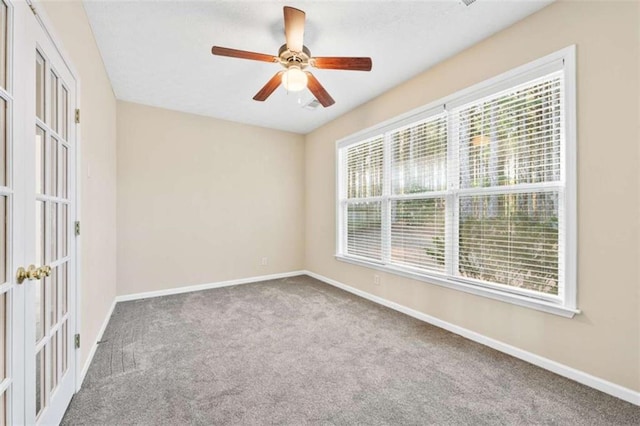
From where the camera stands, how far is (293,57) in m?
2.24

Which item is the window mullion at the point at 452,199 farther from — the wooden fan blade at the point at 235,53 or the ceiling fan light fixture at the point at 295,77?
the wooden fan blade at the point at 235,53

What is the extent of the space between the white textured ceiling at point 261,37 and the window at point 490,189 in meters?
0.49

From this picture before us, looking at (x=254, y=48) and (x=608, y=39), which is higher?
(x=254, y=48)

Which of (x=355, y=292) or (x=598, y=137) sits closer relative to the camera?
(x=598, y=137)

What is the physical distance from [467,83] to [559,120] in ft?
2.87

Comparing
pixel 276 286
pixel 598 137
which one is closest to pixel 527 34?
pixel 598 137

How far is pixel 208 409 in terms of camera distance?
5.67 ft

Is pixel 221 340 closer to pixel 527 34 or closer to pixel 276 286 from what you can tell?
pixel 276 286

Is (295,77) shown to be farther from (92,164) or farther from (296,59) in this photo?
(92,164)

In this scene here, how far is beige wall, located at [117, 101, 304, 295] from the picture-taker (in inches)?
152

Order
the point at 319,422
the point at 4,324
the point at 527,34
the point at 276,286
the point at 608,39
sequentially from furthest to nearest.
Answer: the point at 276,286, the point at 527,34, the point at 608,39, the point at 319,422, the point at 4,324

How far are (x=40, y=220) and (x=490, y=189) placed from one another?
3116mm

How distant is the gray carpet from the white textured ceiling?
2.71 metres

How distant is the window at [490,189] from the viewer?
6.90 ft
